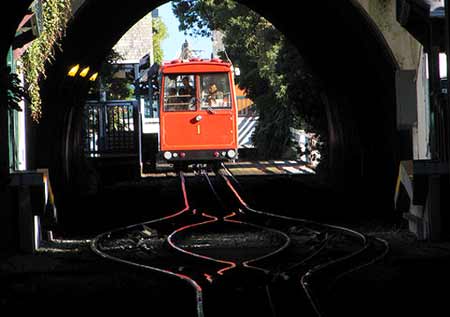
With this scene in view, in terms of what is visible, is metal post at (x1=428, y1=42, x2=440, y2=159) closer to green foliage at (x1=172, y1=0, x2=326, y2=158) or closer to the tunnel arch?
the tunnel arch

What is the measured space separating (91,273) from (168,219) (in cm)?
822

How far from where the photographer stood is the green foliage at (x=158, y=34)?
7821cm

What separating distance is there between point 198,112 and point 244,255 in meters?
20.7

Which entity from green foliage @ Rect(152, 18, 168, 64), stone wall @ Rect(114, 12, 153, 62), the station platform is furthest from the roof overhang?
green foliage @ Rect(152, 18, 168, 64)

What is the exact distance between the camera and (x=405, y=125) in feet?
66.8

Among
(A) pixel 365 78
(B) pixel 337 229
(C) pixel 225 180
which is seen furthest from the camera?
(C) pixel 225 180

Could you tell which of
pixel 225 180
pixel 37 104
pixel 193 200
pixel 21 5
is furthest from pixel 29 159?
pixel 225 180

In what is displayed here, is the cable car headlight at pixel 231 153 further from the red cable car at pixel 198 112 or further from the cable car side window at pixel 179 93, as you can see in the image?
the cable car side window at pixel 179 93

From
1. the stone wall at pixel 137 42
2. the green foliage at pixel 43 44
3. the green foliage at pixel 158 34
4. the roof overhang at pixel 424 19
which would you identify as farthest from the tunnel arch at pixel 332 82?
the green foliage at pixel 158 34

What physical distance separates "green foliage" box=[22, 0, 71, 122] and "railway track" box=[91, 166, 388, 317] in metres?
3.12

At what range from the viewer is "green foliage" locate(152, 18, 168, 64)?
7821cm

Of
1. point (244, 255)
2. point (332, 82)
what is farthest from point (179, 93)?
point (244, 255)

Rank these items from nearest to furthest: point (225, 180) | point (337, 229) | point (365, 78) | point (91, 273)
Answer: point (91, 273)
point (337, 229)
point (365, 78)
point (225, 180)

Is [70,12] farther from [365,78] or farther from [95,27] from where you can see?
[365,78]
